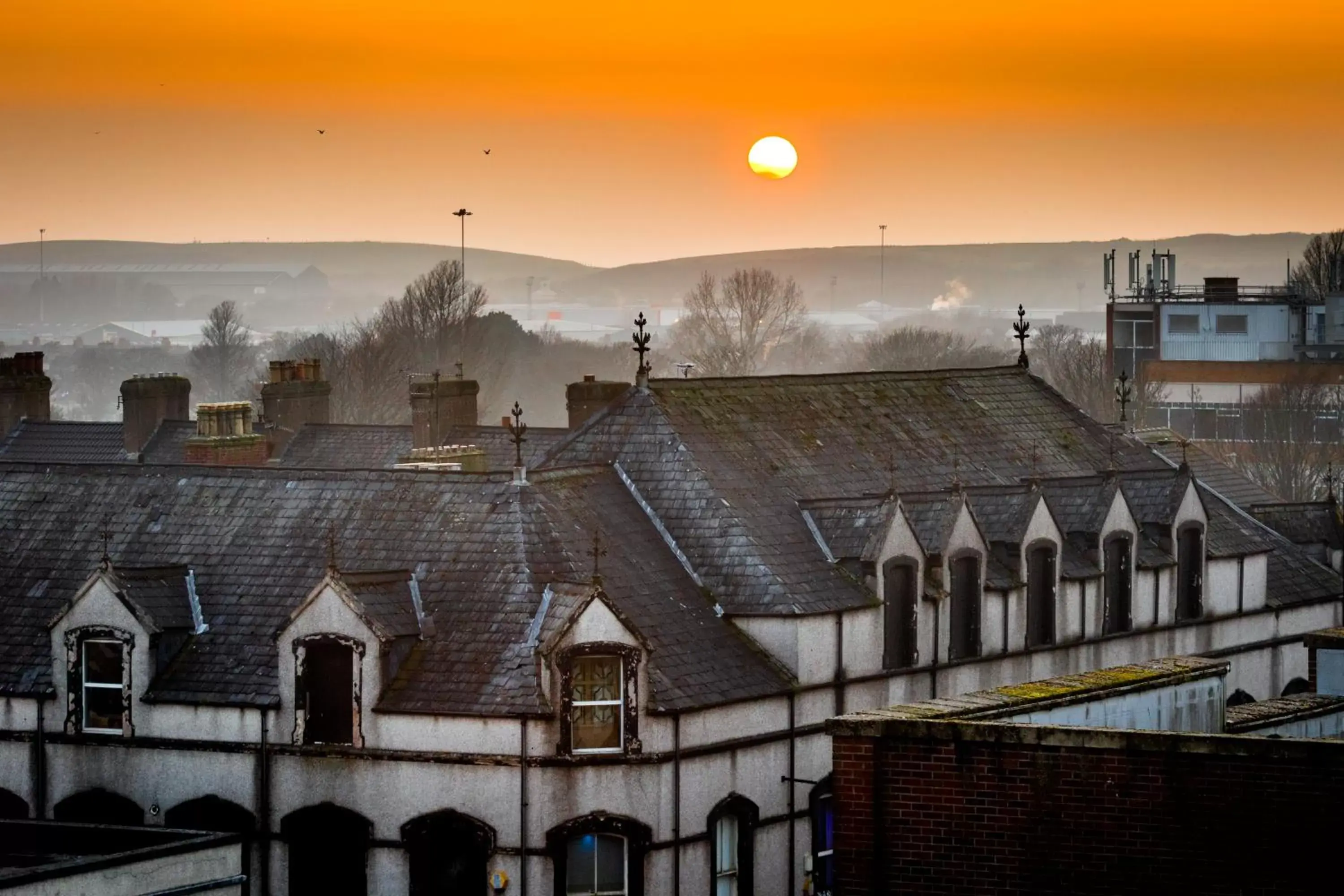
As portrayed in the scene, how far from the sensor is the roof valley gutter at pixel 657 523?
5466 cm

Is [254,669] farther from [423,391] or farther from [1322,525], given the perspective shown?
[1322,525]

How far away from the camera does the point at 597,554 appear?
49.7 metres

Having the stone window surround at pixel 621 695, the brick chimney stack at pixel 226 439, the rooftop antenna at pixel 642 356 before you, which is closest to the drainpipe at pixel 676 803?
the stone window surround at pixel 621 695

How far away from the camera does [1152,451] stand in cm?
7319

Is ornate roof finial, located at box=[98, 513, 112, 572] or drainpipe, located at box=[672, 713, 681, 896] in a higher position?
ornate roof finial, located at box=[98, 513, 112, 572]

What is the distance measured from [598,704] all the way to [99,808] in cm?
981

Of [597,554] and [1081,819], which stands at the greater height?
[597,554]

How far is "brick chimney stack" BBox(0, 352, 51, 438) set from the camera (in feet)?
290

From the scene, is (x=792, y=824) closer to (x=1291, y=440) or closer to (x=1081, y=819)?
(x=1081, y=819)

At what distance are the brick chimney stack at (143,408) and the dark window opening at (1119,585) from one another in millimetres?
32795

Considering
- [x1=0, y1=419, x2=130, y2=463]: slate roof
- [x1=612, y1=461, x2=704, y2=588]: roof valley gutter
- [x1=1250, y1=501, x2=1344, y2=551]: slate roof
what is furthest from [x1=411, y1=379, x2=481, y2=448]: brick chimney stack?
[x1=1250, y1=501, x2=1344, y2=551]: slate roof

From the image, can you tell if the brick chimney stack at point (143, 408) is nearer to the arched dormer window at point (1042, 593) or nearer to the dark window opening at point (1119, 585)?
the dark window opening at point (1119, 585)

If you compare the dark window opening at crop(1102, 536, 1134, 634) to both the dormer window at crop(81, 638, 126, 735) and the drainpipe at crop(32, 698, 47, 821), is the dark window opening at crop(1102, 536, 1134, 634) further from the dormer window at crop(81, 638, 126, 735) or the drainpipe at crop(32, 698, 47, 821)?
the drainpipe at crop(32, 698, 47, 821)

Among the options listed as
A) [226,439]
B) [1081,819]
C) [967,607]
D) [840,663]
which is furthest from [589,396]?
[1081,819]
